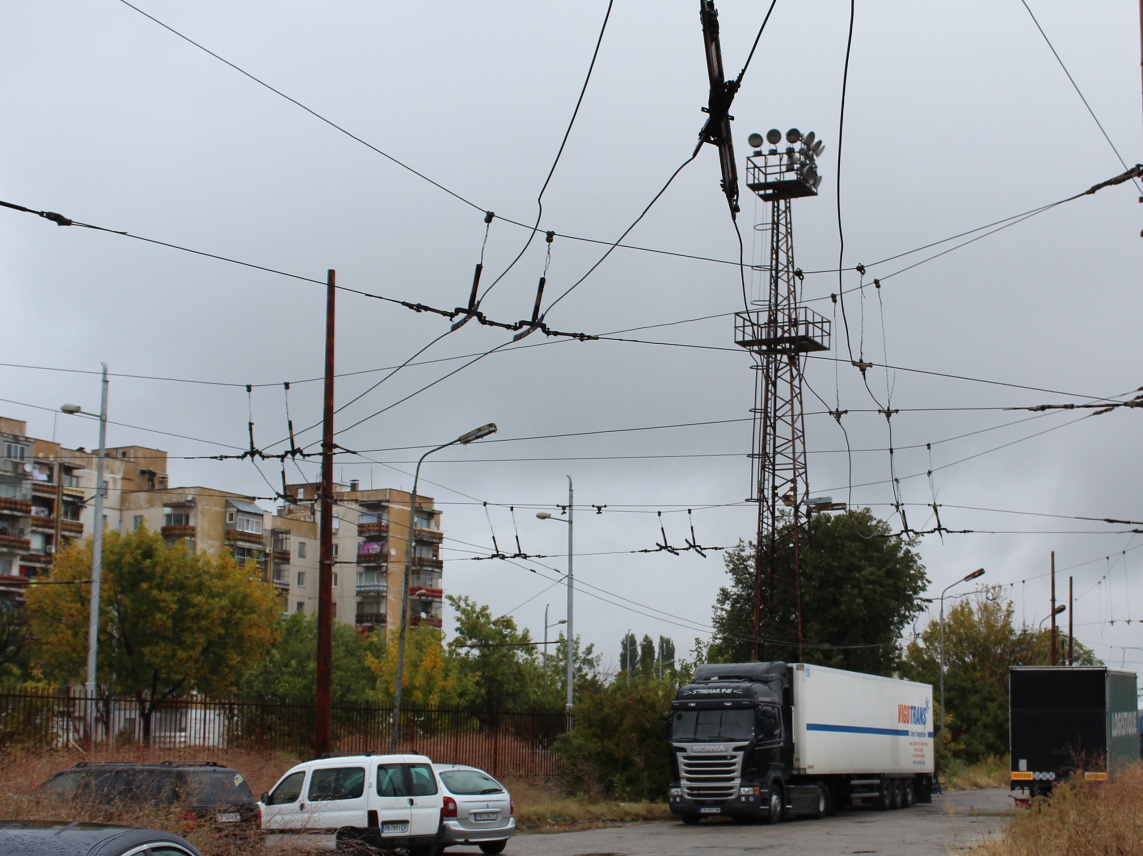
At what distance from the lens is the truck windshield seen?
28.2 metres

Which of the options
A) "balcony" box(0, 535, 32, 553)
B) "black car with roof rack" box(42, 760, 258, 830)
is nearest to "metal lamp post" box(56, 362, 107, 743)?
"black car with roof rack" box(42, 760, 258, 830)

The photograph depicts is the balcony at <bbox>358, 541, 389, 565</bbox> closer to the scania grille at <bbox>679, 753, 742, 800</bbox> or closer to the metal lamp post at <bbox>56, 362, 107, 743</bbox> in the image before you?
the metal lamp post at <bbox>56, 362, 107, 743</bbox>

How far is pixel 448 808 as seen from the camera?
731 inches

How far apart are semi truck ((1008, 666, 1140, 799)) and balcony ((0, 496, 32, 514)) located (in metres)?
66.5

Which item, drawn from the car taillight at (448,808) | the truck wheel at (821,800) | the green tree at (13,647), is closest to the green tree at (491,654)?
the green tree at (13,647)

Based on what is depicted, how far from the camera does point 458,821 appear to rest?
18781mm

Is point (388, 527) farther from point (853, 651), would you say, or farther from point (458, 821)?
point (458, 821)

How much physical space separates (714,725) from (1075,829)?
16.8 metres

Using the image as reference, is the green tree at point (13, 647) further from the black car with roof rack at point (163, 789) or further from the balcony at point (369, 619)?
the black car with roof rack at point (163, 789)

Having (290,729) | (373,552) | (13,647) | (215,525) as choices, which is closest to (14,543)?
(215,525)

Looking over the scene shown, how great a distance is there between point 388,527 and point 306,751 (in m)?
68.9

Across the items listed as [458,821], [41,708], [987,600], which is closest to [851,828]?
[458,821]

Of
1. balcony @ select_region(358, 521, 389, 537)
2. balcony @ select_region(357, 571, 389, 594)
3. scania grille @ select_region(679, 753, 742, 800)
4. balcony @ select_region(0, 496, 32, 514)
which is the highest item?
balcony @ select_region(0, 496, 32, 514)

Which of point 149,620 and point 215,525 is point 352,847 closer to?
point 149,620
